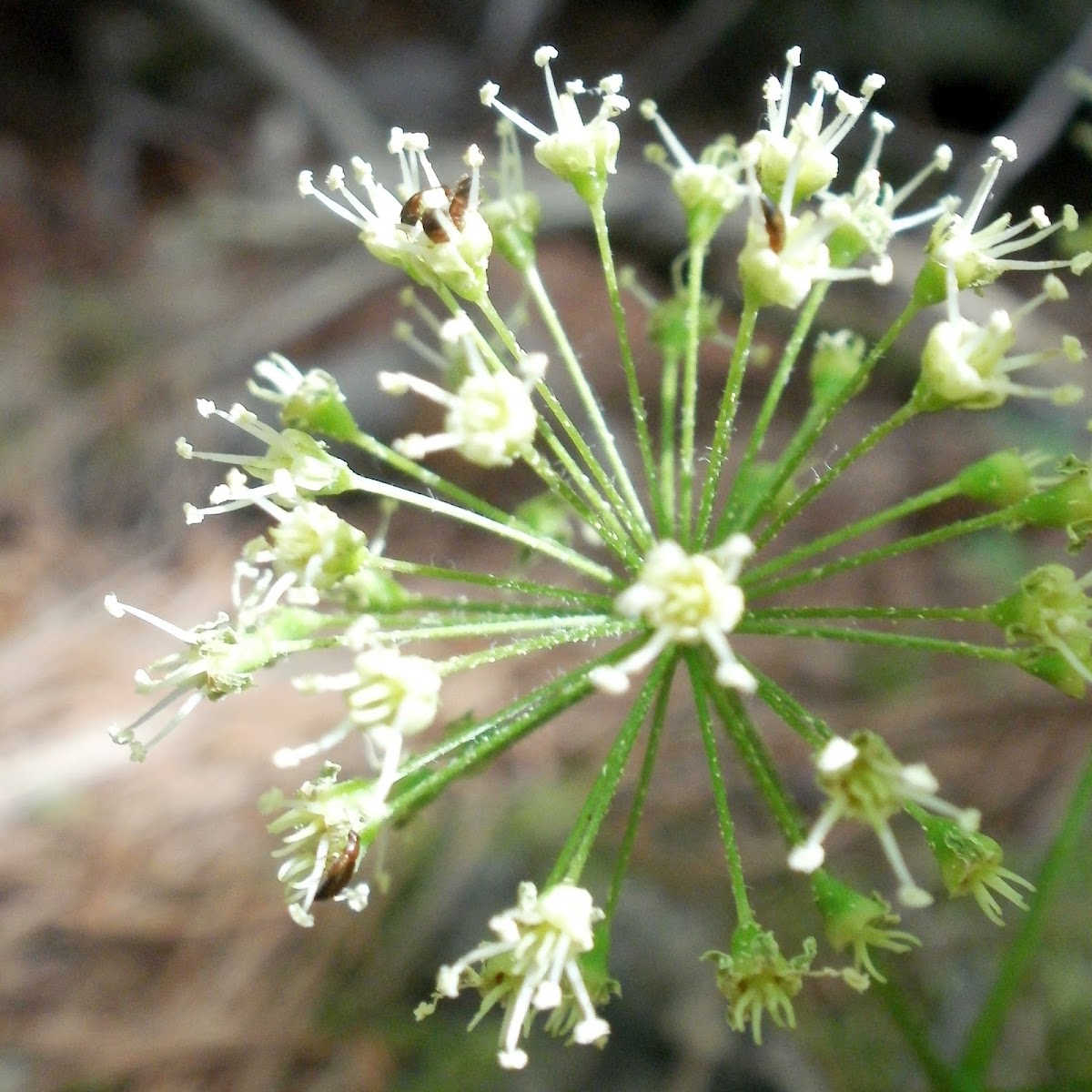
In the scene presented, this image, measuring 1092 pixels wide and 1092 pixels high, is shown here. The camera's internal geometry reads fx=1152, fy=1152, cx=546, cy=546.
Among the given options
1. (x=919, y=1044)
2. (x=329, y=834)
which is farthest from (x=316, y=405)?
(x=919, y=1044)

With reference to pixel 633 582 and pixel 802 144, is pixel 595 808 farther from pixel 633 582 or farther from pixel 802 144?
pixel 802 144

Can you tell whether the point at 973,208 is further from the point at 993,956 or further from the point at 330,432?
the point at 993,956

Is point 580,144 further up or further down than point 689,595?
further up

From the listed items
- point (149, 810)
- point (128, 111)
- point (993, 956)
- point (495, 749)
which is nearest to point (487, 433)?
point (495, 749)

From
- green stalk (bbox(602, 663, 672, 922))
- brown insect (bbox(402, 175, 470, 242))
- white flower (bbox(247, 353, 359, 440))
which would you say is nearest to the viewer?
green stalk (bbox(602, 663, 672, 922))

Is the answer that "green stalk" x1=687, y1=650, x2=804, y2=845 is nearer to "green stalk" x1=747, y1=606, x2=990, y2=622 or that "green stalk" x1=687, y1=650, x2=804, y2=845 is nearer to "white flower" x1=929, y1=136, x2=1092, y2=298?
"green stalk" x1=747, y1=606, x2=990, y2=622

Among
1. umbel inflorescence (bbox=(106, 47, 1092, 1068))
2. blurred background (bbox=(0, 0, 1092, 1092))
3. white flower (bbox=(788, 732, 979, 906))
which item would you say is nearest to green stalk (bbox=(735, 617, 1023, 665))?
umbel inflorescence (bbox=(106, 47, 1092, 1068))
